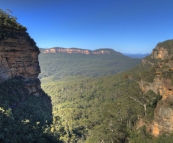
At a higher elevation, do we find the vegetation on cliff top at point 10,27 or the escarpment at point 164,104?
the vegetation on cliff top at point 10,27

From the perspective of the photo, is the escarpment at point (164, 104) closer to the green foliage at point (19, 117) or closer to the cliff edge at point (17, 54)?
the green foliage at point (19, 117)

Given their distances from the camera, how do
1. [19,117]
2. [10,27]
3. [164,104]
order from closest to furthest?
[164,104], [19,117], [10,27]

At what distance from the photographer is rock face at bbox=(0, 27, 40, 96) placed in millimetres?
28391

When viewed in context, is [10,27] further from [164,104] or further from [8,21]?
[164,104]

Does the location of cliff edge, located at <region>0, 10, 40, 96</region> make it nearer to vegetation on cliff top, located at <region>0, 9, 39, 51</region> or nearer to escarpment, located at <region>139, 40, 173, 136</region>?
vegetation on cliff top, located at <region>0, 9, 39, 51</region>

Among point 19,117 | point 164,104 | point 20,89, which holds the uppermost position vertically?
point 20,89

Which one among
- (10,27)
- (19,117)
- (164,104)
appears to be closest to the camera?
(164,104)

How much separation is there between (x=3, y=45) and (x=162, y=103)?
23548 mm

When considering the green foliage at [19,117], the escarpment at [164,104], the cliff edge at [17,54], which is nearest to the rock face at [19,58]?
the cliff edge at [17,54]

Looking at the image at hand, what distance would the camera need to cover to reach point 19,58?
3161cm

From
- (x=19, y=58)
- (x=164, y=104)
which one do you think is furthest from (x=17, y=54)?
(x=164, y=104)

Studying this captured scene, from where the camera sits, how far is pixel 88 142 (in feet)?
105

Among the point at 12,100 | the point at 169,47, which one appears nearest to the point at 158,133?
the point at 12,100

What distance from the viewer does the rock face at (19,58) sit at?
93.1ft
